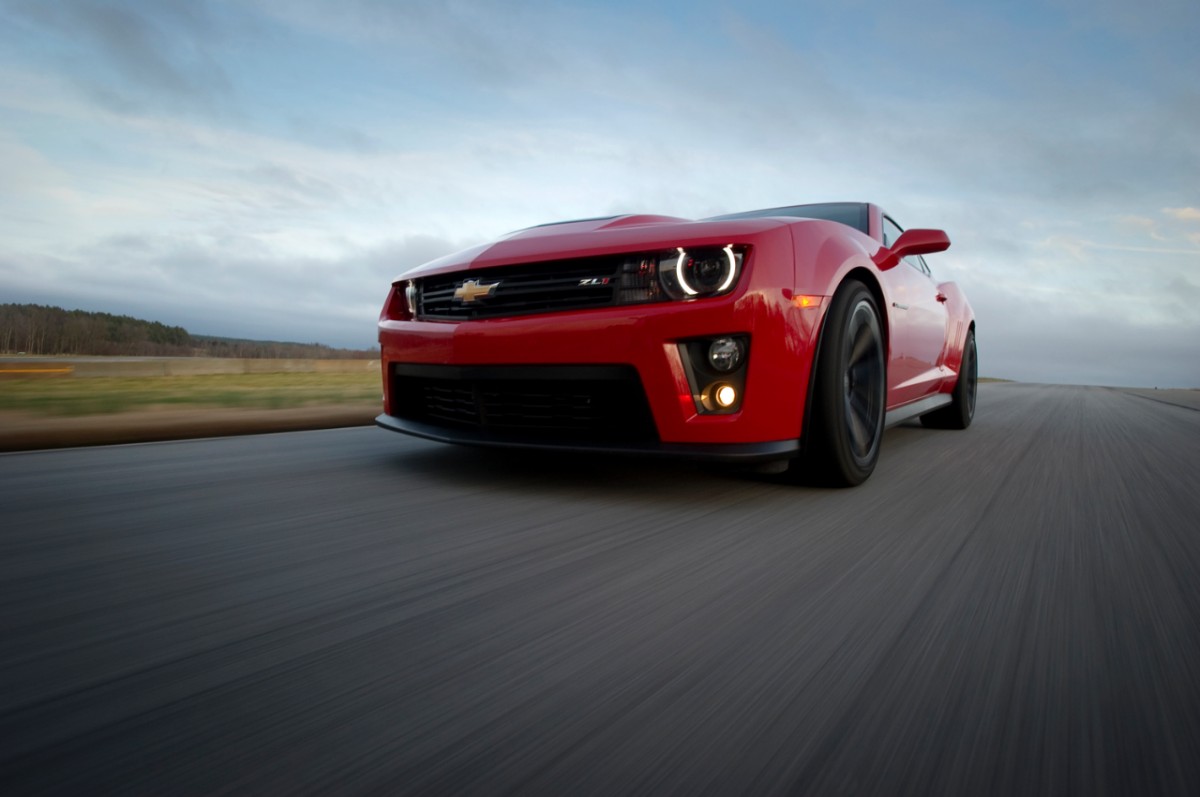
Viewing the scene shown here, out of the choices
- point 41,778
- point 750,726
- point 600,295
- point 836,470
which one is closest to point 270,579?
point 41,778

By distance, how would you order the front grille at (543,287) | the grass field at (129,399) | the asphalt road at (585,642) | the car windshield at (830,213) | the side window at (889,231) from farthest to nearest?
the grass field at (129,399)
the side window at (889,231)
the car windshield at (830,213)
the front grille at (543,287)
the asphalt road at (585,642)

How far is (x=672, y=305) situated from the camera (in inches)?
92.3

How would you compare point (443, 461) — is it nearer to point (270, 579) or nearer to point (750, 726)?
point (270, 579)

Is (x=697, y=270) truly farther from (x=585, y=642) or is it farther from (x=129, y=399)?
(x=129, y=399)

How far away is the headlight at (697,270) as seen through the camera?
2.37 meters

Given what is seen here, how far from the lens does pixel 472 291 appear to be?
8.86 feet

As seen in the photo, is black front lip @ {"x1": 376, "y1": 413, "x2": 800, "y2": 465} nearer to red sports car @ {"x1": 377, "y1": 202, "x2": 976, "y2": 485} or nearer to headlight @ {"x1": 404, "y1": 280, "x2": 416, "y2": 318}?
red sports car @ {"x1": 377, "y1": 202, "x2": 976, "y2": 485}

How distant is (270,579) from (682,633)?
873 mm

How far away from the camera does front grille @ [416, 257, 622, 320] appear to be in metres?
2.46

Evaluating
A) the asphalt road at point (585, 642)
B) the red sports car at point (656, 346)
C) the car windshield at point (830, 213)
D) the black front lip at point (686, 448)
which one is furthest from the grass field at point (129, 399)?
the car windshield at point (830, 213)

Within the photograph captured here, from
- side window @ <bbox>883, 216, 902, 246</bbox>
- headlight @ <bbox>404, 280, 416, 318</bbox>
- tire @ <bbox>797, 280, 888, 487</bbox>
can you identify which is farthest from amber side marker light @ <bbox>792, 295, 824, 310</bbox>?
side window @ <bbox>883, 216, 902, 246</bbox>

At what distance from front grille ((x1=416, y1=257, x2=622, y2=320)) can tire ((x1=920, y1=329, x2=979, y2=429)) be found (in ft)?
12.4

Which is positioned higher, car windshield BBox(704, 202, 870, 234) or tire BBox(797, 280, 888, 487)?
car windshield BBox(704, 202, 870, 234)

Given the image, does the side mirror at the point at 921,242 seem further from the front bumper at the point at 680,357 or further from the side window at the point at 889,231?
the front bumper at the point at 680,357
